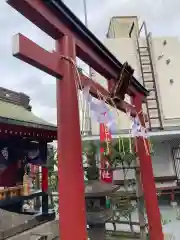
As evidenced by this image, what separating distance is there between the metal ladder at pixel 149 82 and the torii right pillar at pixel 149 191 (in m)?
5.63

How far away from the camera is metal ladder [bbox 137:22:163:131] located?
33.9 feet

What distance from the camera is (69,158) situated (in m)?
1.97

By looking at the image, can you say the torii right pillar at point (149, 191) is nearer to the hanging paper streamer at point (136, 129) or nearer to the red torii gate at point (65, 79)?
the hanging paper streamer at point (136, 129)

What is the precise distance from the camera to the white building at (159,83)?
34.3 feet

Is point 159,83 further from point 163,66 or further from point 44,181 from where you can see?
point 44,181

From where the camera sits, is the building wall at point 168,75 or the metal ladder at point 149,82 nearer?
the metal ladder at point 149,82

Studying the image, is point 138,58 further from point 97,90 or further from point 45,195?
point 97,90

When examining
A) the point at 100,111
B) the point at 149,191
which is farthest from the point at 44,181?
the point at 100,111

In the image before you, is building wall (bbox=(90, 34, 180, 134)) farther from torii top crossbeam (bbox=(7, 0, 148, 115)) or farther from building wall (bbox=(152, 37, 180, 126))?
torii top crossbeam (bbox=(7, 0, 148, 115))

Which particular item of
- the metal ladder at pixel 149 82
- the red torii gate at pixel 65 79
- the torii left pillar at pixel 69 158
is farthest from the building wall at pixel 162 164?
the torii left pillar at pixel 69 158

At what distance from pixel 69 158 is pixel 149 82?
380 inches

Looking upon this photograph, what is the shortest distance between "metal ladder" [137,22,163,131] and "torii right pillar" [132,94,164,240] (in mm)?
5628

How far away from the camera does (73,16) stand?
7.50ft

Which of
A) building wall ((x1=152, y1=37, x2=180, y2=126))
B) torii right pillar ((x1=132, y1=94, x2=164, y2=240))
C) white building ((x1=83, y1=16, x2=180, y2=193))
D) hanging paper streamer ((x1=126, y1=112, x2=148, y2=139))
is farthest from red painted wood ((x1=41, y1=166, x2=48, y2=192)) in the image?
building wall ((x1=152, y1=37, x2=180, y2=126))
